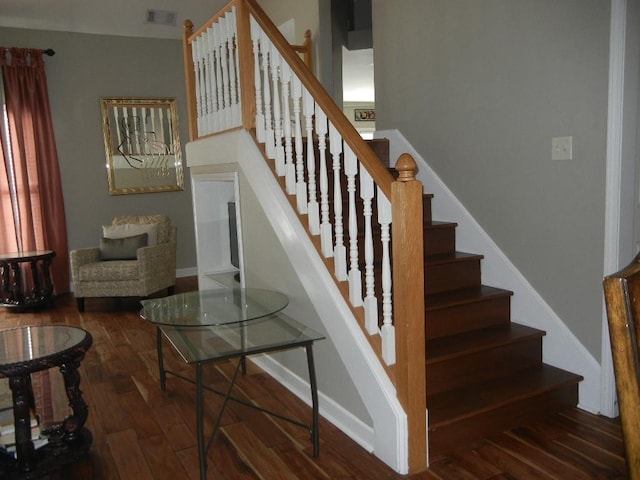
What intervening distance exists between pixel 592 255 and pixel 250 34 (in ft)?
7.08

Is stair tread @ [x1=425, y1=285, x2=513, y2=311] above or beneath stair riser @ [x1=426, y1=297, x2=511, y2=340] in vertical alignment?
above

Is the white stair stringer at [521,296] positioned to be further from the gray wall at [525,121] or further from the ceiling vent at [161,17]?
the ceiling vent at [161,17]

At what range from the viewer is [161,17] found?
5.81m

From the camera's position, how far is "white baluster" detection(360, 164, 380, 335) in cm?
218

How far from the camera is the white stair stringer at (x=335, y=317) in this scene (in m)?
2.13

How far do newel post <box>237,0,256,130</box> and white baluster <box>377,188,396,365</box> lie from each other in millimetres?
1289

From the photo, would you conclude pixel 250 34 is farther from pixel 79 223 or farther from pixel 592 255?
pixel 79 223

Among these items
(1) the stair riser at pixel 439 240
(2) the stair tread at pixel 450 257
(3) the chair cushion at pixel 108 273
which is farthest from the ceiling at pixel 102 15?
(2) the stair tread at pixel 450 257

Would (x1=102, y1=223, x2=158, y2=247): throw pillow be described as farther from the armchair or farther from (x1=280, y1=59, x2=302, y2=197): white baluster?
(x1=280, y1=59, x2=302, y2=197): white baluster

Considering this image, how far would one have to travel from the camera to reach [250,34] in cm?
303

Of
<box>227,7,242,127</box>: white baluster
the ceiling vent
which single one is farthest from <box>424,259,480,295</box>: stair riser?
the ceiling vent

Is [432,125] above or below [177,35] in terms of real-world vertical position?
below

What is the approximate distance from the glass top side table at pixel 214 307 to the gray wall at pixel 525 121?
1344 millimetres

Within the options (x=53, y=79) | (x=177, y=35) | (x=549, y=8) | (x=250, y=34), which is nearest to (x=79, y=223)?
(x=53, y=79)
